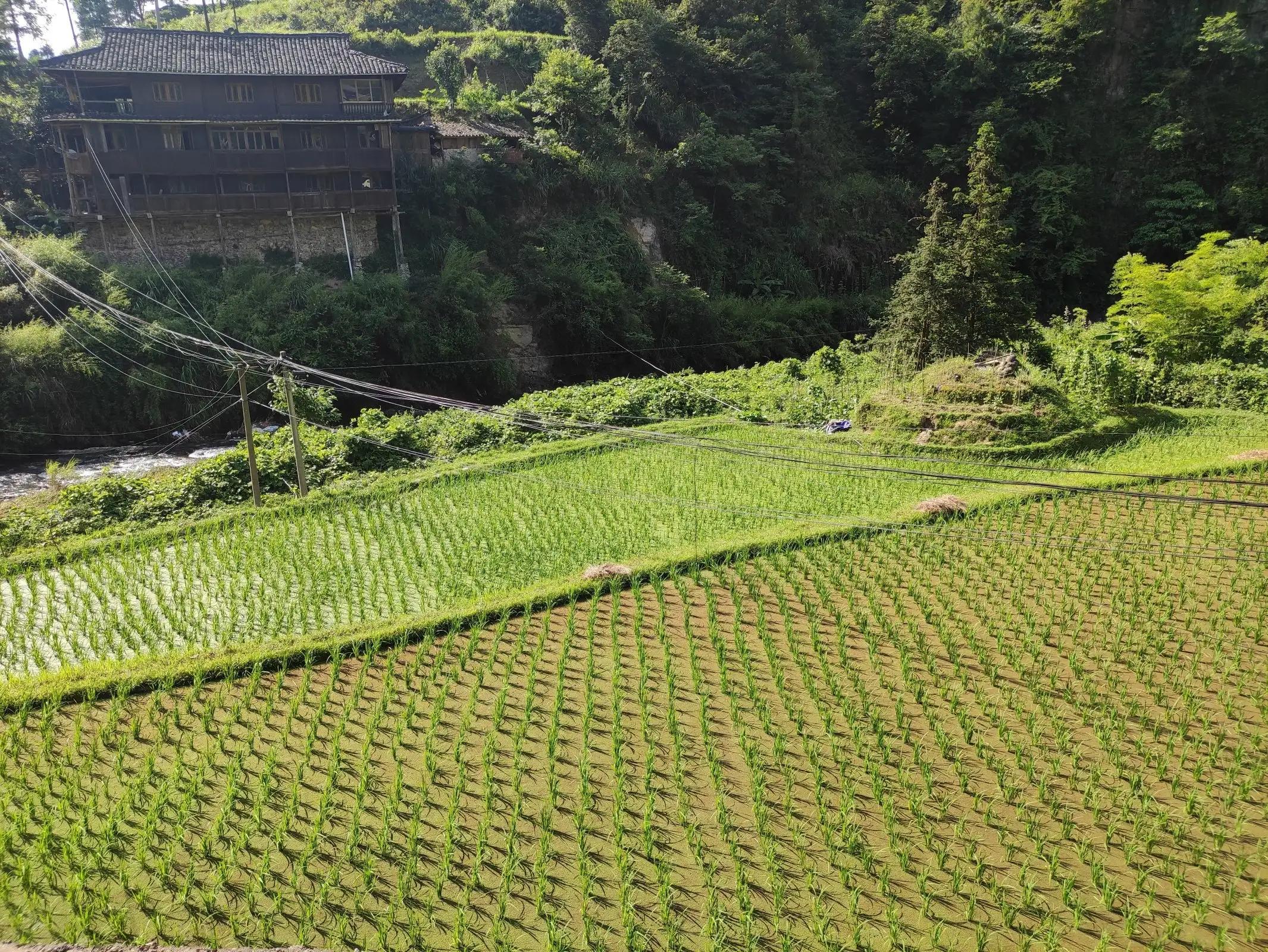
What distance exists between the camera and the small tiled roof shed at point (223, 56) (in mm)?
20672

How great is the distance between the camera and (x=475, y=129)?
25406mm

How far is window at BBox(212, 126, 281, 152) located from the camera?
21656 millimetres

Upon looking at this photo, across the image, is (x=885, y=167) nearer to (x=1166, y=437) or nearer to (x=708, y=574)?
(x=1166, y=437)

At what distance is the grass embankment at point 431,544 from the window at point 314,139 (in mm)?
13600

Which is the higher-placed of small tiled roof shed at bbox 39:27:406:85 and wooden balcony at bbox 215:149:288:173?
small tiled roof shed at bbox 39:27:406:85

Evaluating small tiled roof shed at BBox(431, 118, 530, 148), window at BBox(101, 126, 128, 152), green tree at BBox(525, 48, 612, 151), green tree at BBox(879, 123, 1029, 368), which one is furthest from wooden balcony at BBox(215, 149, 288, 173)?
green tree at BBox(879, 123, 1029, 368)

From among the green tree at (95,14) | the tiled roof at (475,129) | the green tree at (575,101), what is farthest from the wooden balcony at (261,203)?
the green tree at (95,14)

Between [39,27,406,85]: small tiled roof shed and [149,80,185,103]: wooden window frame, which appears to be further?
[149,80,185,103]: wooden window frame

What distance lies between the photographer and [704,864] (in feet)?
17.8

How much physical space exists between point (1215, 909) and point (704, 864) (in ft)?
10.2

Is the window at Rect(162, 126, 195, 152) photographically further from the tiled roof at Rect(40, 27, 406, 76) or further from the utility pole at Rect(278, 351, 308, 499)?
the utility pole at Rect(278, 351, 308, 499)

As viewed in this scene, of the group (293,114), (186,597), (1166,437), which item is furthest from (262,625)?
(293,114)

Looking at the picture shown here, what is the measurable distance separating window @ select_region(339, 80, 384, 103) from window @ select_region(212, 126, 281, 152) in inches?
87.4

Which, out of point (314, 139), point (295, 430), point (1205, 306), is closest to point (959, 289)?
point (1205, 306)
